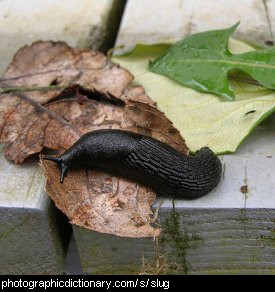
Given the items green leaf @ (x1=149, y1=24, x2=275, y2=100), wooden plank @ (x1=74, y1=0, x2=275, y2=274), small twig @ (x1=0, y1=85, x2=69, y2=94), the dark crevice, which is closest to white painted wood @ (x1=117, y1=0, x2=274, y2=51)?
the dark crevice

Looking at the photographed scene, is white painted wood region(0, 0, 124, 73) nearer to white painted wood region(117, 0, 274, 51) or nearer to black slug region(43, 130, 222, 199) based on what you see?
white painted wood region(117, 0, 274, 51)

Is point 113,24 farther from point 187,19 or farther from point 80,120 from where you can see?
point 80,120

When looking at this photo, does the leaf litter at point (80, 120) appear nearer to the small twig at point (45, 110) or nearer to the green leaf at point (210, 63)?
the small twig at point (45, 110)

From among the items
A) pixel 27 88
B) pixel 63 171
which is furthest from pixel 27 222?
pixel 27 88

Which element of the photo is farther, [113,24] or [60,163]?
[113,24]

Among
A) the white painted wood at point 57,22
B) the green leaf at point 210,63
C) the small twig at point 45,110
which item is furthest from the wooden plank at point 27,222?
the green leaf at point 210,63

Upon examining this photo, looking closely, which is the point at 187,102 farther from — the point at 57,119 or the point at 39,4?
the point at 39,4
